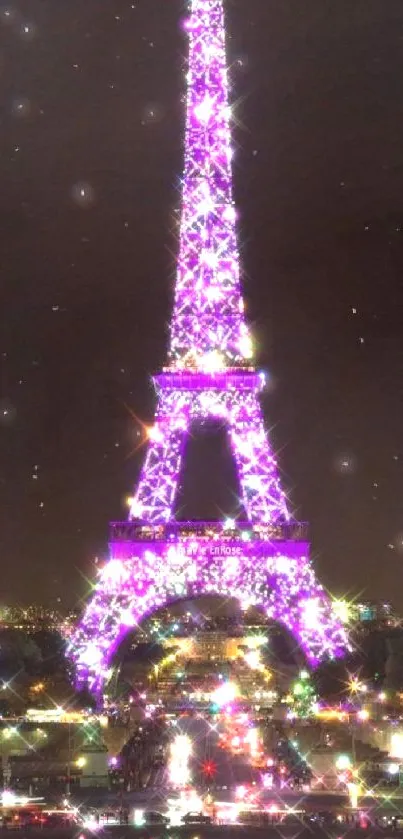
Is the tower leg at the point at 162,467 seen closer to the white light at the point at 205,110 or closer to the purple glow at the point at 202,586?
the purple glow at the point at 202,586

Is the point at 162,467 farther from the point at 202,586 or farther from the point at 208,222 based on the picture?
the point at 208,222

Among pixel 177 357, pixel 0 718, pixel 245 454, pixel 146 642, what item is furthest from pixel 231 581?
pixel 146 642

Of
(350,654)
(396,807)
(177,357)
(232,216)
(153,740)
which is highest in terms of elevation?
(232,216)

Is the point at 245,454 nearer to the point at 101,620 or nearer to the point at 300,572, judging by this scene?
the point at 300,572

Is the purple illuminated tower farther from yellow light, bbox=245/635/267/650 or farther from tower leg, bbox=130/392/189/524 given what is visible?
yellow light, bbox=245/635/267/650

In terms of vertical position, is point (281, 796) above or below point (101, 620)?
below

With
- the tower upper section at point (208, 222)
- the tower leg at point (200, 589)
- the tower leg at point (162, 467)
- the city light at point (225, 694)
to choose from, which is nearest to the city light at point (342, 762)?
the tower leg at point (200, 589)

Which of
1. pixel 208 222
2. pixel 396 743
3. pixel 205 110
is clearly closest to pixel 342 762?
pixel 396 743
